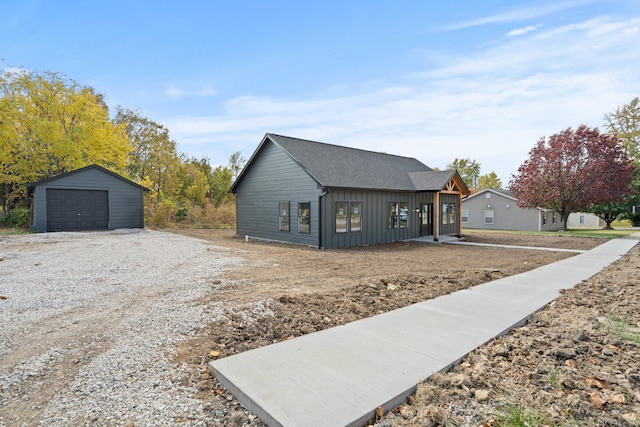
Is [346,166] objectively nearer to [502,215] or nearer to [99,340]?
[99,340]

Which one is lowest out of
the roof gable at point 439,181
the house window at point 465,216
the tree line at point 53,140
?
the house window at point 465,216

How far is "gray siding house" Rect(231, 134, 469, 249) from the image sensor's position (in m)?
14.0

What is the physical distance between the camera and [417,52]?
11.9 m

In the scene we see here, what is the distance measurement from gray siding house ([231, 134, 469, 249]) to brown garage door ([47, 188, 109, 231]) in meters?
7.62

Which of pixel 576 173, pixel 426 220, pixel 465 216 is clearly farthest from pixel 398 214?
pixel 465 216

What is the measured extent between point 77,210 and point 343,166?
14617mm

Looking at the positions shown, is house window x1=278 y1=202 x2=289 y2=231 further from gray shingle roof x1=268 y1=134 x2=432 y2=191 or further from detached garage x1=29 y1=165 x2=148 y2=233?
detached garage x1=29 y1=165 x2=148 y2=233

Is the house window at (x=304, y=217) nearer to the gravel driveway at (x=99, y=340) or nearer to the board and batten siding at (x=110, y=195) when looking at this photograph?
the gravel driveway at (x=99, y=340)

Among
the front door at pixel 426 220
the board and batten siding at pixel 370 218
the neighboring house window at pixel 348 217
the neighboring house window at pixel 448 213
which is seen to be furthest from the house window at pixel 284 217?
the neighboring house window at pixel 448 213

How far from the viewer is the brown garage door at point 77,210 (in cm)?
1725

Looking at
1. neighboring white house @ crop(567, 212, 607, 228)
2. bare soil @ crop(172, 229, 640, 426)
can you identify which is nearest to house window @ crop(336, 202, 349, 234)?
bare soil @ crop(172, 229, 640, 426)

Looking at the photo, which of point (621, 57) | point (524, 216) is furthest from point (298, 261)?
point (524, 216)

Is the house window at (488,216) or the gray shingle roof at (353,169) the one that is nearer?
the gray shingle roof at (353,169)

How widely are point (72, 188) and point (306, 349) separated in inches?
768
